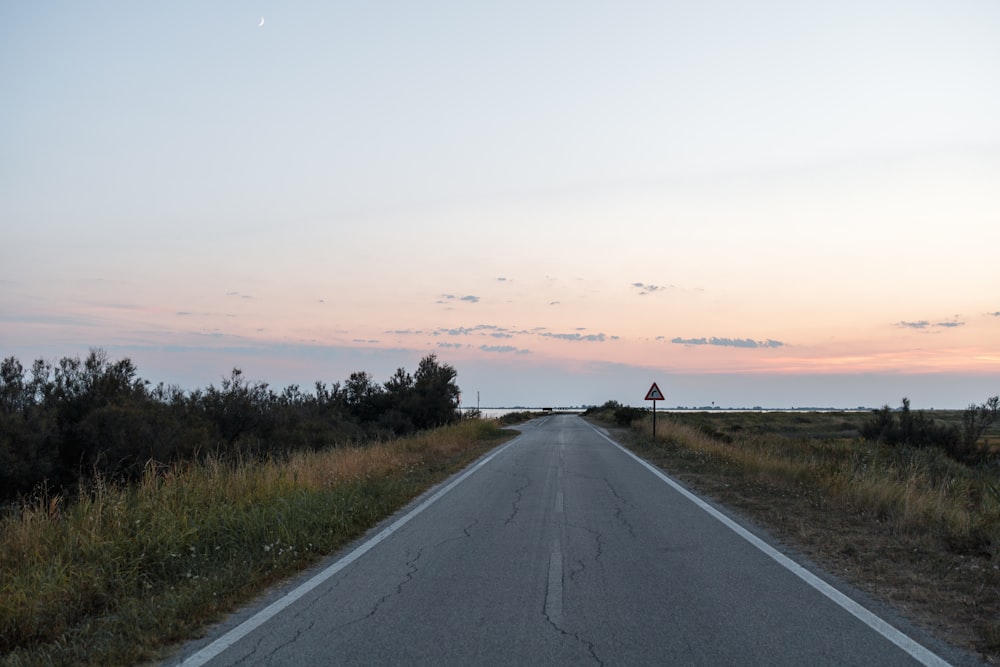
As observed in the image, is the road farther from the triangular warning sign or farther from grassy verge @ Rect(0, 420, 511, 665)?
the triangular warning sign

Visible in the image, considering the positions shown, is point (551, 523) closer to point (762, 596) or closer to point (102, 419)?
point (762, 596)

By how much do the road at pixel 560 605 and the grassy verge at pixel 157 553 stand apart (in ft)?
1.61

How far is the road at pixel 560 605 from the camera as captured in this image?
204 inches

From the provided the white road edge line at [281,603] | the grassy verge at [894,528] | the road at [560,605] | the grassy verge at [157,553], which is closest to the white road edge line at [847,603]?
the road at [560,605]

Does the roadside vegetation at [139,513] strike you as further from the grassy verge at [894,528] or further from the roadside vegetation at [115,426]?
the grassy verge at [894,528]

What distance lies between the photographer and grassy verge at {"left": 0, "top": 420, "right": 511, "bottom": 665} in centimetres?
577

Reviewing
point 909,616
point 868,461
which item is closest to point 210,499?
point 909,616

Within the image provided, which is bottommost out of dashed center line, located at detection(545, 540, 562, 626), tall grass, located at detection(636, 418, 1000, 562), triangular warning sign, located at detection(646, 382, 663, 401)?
dashed center line, located at detection(545, 540, 562, 626)

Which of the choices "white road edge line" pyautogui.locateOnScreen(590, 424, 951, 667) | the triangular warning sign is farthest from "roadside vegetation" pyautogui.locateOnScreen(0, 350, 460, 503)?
the triangular warning sign

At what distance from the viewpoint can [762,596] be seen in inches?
266

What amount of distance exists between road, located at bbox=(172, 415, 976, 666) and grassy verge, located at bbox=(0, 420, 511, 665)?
490mm

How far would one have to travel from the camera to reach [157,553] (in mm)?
8148

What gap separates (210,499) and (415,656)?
6802 millimetres

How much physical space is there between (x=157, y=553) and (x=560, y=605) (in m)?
4.77
